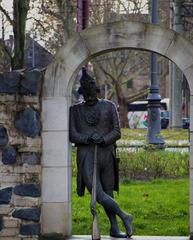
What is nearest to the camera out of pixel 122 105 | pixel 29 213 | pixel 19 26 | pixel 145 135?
pixel 29 213

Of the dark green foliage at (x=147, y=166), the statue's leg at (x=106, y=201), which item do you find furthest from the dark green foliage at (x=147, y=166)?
the statue's leg at (x=106, y=201)

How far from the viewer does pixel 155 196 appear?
42.2ft

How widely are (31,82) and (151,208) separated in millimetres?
3885

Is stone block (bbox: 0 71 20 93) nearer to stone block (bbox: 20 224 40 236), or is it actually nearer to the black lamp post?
stone block (bbox: 20 224 40 236)

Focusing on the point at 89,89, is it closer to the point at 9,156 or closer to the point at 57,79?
the point at 57,79

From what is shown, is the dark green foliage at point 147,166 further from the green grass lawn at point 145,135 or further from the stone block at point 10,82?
the stone block at point 10,82

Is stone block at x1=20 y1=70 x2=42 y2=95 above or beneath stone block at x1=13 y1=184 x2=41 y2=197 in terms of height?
above

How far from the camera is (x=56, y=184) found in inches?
351

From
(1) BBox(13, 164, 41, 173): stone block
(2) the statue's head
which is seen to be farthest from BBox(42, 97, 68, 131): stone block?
(1) BBox(13, 164, 41, 173): stone block

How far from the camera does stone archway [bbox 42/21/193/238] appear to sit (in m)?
8.82

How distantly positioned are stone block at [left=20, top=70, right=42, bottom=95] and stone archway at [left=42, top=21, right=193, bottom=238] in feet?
0.38

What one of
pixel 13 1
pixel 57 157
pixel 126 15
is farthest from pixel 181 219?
pixel 126 15

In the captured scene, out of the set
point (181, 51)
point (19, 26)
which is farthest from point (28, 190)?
point (19, 26)

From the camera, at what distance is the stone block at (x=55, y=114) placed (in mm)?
8875
